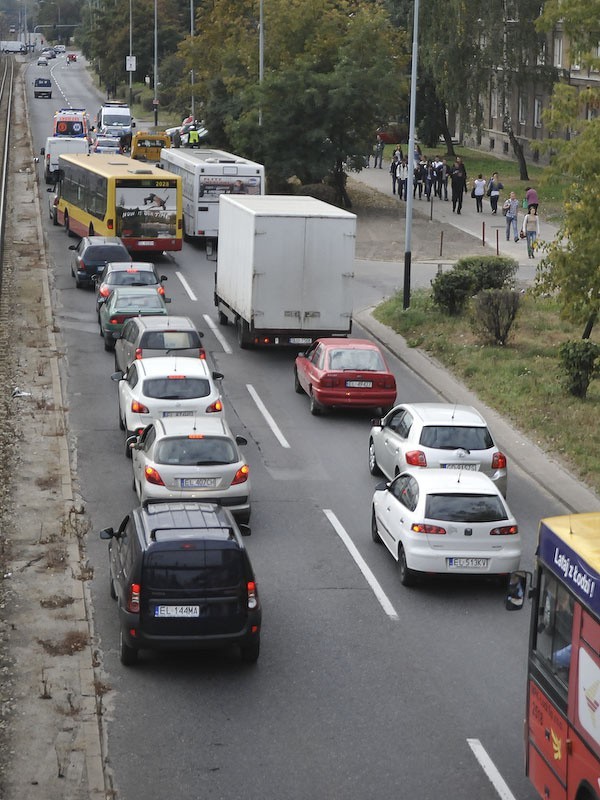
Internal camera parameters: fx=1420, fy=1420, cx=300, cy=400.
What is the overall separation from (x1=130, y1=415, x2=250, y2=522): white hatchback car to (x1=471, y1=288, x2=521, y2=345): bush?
13715mm

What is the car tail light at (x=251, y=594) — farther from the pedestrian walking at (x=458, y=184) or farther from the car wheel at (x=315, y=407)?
the pedestrian walking at (x=458, y=184)

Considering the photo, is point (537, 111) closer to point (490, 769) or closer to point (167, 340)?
point (167, 340)

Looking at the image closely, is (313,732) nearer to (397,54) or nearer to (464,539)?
(464,539)

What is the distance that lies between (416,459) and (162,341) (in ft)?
24.1

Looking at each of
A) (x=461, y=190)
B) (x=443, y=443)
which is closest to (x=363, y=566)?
(x=443, y=443)

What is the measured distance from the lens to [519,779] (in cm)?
1168

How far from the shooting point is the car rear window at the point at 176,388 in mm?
21938

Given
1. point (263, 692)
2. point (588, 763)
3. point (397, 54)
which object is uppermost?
point (397, 54)

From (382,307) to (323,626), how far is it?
21390 mm

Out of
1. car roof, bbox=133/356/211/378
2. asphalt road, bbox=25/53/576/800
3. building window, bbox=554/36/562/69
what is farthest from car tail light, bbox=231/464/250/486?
building window, bbox=554/36/562/69

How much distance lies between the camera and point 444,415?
20375 millimetres

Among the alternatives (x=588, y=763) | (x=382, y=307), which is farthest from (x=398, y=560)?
(x=382, y=307)

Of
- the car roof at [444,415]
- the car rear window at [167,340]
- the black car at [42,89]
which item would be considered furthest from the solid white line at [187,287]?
the black car at [42,89]

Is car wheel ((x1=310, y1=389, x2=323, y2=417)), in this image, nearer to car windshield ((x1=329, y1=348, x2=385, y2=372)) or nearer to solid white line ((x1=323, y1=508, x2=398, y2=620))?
car windshield ((x1=329, y1=348, x2=385, y2=372))
